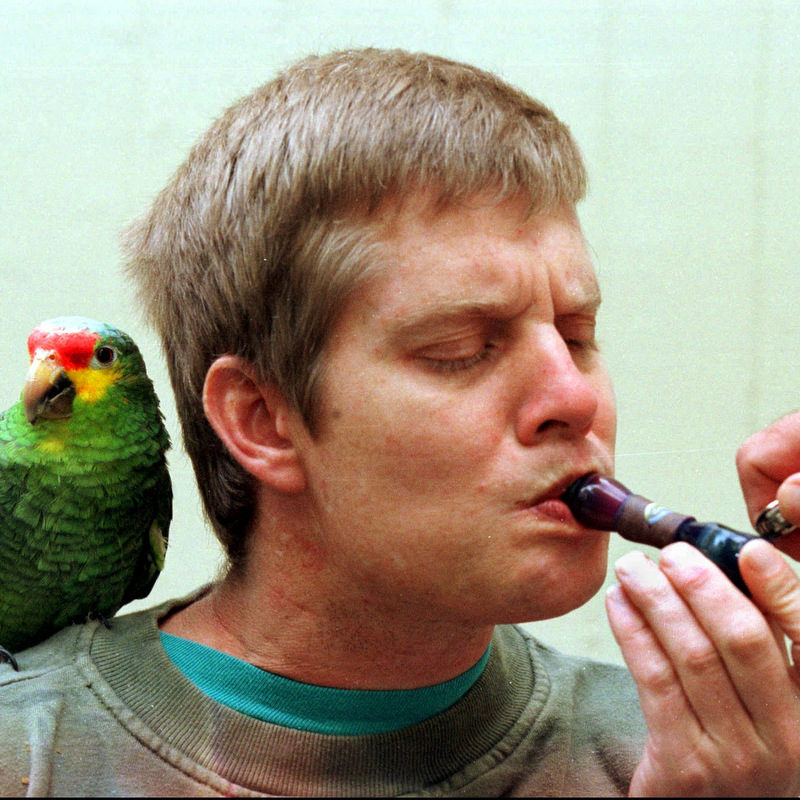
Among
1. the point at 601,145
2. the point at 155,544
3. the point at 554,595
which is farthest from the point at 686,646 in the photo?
the point at 155,544

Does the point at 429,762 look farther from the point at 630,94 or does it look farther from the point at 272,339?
the point at 630,94

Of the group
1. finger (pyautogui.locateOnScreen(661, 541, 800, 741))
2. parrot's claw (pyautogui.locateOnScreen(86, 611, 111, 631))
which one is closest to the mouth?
finger (pyautogui.locateOnScreen(661, 541, 800, 741))

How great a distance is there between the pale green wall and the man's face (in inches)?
8.5

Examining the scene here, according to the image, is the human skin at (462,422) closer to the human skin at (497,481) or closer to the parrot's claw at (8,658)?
the human skin at (497,481)

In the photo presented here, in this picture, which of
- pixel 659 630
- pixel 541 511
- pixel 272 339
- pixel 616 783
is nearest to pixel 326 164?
pixel 272 339

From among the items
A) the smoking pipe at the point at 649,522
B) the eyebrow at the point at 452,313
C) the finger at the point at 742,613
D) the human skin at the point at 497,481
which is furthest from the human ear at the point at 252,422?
the finger at the point at 742,613

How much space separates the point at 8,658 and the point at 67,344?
379 millimetres

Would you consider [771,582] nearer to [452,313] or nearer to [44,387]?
[452,313]

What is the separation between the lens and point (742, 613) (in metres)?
0.71

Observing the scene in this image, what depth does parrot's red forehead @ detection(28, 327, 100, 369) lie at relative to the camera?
1.09 m

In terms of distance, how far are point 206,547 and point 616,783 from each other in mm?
637

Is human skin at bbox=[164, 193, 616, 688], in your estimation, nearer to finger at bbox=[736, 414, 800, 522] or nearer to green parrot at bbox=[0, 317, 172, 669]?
finger at bbox=[736, 414, 800, 522]

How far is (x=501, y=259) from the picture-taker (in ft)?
2.77

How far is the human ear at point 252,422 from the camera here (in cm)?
93
